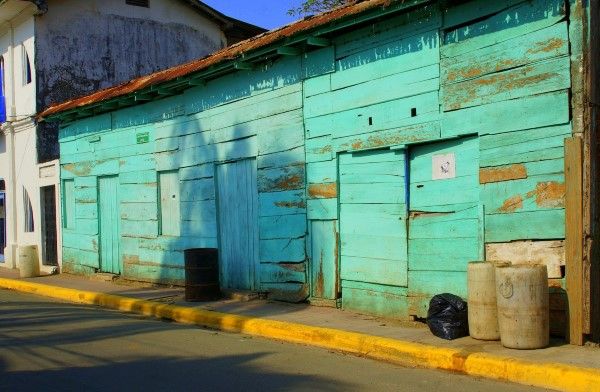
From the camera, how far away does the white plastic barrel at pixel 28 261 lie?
671 inches

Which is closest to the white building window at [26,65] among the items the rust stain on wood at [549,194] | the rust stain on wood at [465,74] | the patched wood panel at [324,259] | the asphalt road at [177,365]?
the asphalt road at [177,365]

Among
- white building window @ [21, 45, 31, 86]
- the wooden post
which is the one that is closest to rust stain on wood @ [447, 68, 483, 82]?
the wooden post

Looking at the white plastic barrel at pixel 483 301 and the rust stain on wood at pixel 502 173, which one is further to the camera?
the rust stain on wood at pixel 502 173

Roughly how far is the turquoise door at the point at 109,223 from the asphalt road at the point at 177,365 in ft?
18.8

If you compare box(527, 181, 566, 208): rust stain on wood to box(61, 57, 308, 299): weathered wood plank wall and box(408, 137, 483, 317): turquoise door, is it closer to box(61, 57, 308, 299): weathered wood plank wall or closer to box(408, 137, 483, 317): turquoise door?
box(408, 137, 483, 317): turquoise door

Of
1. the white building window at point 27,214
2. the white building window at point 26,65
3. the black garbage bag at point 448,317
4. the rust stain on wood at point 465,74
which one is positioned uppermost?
the white building window at point 26,65

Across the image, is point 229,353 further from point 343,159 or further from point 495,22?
point 495,22

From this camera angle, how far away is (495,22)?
26.2 feet

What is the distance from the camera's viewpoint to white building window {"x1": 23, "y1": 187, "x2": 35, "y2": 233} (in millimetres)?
19406

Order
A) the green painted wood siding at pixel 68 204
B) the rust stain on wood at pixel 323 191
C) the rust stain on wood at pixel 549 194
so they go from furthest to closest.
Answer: the green painted wood siding at pixel 68 204 < the rust stain on wood at pixel 323 191 < the rust stain on wood at pixel 549 194

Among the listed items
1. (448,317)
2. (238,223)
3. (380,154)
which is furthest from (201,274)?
(448,317)

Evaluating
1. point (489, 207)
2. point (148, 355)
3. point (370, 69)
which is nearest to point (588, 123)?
point (489, 207)

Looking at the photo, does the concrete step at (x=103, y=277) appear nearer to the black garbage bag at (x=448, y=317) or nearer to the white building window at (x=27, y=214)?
the white building window at (x=27, y=214)

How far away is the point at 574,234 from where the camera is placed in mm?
7043
